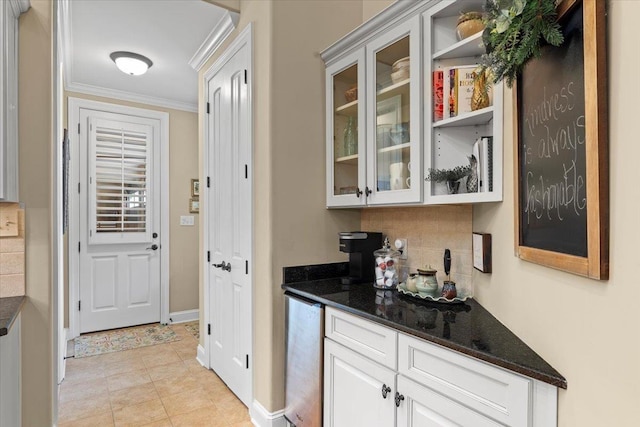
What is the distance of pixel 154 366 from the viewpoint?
309 cm

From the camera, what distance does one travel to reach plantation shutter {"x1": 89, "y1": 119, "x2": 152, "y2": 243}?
3973 millimetres

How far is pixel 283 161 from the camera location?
215cm

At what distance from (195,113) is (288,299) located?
3374 millimetres

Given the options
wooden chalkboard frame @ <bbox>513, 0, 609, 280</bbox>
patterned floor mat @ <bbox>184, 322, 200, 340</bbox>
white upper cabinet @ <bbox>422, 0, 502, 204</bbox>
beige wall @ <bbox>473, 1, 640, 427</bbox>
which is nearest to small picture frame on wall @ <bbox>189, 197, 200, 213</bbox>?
patterned floor mat @ <bbox>184, 322, 200, 340</bbox>

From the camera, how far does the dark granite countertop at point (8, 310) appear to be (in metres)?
1.31

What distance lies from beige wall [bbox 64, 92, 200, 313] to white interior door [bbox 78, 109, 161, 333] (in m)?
0.17

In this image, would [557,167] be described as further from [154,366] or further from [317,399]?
[154,366]

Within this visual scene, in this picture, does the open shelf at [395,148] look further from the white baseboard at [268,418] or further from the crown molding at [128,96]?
the crown molding at [128,96]

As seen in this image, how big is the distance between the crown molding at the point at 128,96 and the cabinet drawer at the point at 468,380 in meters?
4.12

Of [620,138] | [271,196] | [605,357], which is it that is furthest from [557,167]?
[271,196]

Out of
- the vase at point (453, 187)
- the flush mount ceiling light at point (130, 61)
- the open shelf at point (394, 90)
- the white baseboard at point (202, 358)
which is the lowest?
the white baseboard at point (202, 358)

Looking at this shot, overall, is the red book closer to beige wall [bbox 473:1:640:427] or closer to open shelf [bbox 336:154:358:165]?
open shelf [bbox 336:154:358:165]

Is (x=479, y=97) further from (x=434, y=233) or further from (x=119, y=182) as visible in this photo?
(x=119, y=182)

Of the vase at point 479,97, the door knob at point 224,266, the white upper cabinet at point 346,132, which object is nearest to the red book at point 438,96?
the vase at point 479,97
